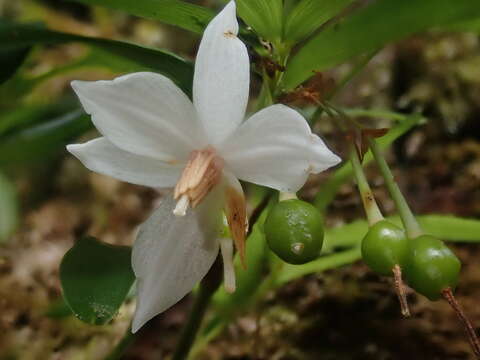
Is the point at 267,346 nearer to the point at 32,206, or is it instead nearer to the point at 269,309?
the point at 269,309

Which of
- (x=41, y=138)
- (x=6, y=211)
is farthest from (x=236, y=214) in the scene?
(x=6, y=211)

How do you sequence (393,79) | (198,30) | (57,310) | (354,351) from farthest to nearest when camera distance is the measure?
(393,79) < (354,351) < (57,310) < (198,30)

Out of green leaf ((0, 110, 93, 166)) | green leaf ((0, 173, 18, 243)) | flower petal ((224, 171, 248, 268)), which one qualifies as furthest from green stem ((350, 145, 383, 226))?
green leaf ((0, 173, 18, 243))

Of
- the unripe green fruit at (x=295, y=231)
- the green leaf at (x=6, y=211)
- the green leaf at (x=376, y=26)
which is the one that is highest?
the green leaf at (x=376, y=26)

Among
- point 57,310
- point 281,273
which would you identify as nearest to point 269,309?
point 281,273

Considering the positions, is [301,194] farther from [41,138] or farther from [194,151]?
[194,151]

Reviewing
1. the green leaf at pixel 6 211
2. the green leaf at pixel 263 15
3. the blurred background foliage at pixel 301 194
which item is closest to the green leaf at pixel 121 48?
the blurred background foliage at pixel 301 194

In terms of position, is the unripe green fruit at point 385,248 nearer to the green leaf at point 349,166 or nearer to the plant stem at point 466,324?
the plant stem at point 466,324
